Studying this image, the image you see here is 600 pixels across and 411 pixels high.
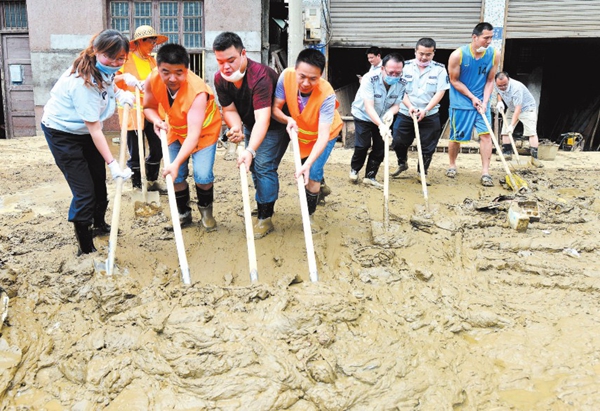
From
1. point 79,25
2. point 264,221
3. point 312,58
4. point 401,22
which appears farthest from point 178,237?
point 79,25

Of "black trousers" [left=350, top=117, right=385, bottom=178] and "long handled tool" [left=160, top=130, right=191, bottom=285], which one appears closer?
"long handled tool" [left=160, top=130, right=191, bottom=285]

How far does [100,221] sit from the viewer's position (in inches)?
150

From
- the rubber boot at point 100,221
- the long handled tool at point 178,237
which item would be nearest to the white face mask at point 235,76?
the long handled tool at point 178,237

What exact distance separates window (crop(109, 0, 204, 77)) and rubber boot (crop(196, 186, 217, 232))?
6835 mm

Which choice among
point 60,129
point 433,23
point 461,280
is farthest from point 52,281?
point 433,23

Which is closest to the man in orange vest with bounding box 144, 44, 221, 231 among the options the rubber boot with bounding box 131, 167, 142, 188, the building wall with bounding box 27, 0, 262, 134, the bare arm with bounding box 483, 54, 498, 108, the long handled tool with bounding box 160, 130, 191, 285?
the long handled tool with bounding box 160, 130, 191, 285

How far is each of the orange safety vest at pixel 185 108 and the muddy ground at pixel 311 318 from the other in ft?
2.57

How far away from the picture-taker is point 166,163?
10.9 ft

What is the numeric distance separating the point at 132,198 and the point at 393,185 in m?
2.86

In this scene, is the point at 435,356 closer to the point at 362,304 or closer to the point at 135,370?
the point at 362,304

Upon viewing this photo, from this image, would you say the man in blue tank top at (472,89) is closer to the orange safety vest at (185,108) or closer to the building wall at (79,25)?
the orange safety vest at (185,108)

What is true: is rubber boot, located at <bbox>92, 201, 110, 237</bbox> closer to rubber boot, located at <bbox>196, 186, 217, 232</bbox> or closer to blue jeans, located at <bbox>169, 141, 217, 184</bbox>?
blue jeans, located at <bbox>169, 141, 217, 184</bbox>

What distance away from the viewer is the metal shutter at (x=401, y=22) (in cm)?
945

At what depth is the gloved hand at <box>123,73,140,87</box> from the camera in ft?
14.0
